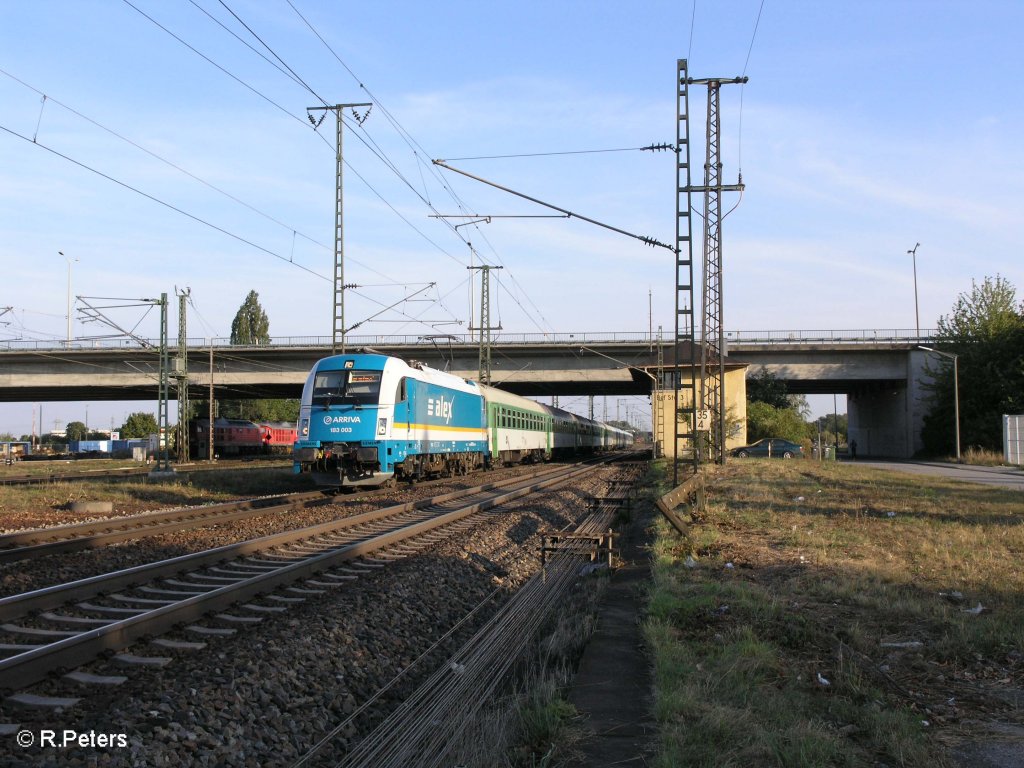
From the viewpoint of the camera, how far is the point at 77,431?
140 meters

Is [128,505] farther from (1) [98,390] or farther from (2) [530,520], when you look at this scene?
(1) [98,390]

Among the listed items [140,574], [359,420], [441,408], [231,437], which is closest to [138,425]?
[231,437]

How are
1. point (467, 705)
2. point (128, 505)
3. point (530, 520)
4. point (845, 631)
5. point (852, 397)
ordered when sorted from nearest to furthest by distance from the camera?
point (467, 705)
point (845, 631)
point (530, 520)
point (128, 505)
point (852, 397)

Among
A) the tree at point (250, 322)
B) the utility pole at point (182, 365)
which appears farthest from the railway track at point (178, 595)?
the tree at point (250, 322)

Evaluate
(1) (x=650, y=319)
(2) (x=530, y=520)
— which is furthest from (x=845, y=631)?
(1) (x=650, y=319)

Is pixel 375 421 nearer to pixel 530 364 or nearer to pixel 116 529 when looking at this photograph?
pixel 116 529

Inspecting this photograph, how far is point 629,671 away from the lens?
5551 millimetres

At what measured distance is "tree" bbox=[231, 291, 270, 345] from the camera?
81375 millimetres

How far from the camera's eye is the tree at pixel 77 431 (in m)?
138

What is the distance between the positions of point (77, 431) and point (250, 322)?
252 feet

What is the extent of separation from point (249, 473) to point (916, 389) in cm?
4154

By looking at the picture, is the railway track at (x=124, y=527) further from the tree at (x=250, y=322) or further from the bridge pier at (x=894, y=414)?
the tree at (x=250, y=322)

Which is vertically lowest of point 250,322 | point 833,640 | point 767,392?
point 833,640

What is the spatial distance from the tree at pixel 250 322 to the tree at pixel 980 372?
200 feet
